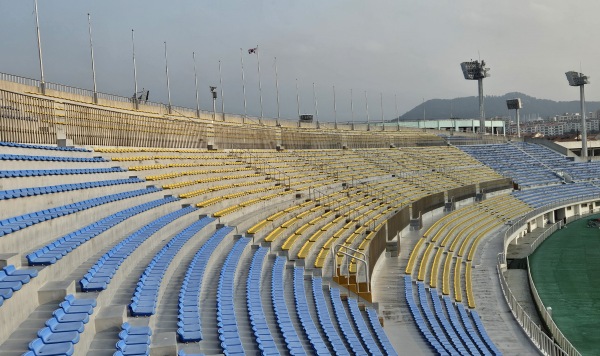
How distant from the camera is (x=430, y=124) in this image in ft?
223

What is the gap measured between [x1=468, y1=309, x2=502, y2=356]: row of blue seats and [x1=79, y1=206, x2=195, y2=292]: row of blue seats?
6.71m

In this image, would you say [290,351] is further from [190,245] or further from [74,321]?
[190,245]

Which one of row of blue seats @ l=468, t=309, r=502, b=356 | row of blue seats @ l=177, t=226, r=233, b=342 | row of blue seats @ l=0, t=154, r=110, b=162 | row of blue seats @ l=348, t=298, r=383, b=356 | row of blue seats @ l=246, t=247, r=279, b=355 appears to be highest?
row of blue seats @ l=0, t=154, r=110, b=162

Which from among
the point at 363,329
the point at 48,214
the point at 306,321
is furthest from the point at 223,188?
the point at 48,214

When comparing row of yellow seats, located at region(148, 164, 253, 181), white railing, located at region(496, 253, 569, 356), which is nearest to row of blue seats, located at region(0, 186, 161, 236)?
row of yellow seats, located at region(148, 164, 253, 181)

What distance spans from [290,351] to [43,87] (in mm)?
11046

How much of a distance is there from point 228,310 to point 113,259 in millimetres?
1574

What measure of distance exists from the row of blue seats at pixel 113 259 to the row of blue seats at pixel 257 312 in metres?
1.78

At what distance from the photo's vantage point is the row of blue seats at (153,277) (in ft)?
20.1

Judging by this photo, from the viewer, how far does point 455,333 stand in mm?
11859

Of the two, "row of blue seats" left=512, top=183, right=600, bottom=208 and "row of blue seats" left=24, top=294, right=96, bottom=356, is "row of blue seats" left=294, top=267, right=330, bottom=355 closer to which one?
"row of blue seats" left=24, top=294, right=96, bottom=356

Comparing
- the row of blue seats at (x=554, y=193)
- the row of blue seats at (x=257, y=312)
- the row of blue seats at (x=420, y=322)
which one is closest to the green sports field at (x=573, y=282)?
the row of blue seats at (x=420, y=322)

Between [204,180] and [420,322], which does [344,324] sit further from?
[204,180]

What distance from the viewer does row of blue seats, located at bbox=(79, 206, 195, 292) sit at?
6.07 m
